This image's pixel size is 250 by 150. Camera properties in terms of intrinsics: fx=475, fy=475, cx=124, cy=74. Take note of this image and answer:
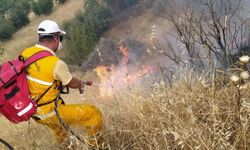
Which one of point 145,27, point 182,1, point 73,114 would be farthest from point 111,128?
point 145,27

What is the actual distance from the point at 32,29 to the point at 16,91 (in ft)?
139

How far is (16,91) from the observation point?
4.80 m

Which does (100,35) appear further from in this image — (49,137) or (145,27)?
(49,137)

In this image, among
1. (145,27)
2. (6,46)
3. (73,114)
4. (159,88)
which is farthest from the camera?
(6,46)

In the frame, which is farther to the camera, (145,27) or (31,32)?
(31,32)

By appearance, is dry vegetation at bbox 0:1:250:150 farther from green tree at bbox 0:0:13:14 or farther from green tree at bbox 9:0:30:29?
green tree at bbox 0:0:13:14

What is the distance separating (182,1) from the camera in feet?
85.8

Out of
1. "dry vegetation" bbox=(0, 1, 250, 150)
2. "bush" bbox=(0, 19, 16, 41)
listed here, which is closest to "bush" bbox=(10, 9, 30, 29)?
"bush" bbox=(0, 19, 16, 41)

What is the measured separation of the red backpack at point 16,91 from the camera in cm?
472

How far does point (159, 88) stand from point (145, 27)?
3437cm

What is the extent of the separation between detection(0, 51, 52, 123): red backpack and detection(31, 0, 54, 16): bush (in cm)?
4365

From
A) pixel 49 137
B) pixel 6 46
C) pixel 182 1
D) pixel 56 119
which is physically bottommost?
pixel 6 46

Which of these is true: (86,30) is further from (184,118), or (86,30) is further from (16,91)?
(184,118)

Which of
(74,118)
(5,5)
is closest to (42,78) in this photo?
(74,118)
